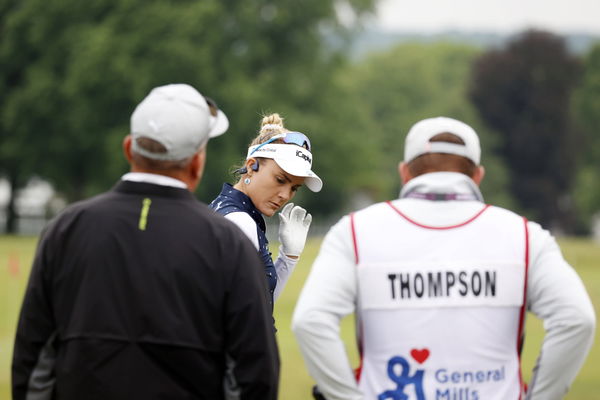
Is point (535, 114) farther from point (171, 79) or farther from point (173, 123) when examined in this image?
point (173, 123)

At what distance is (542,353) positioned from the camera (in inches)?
161

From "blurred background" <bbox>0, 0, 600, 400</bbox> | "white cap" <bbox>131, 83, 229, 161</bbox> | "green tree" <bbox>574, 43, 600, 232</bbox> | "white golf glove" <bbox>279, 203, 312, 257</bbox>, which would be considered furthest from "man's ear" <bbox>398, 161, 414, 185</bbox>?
"green tree" <bbox>574, 43, 600, 232</bbox>

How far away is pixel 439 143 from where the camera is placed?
13.8ft

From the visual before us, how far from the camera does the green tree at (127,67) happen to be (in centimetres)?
4762

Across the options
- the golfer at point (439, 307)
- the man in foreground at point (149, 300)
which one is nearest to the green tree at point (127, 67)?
the golfer at point (439, 307)

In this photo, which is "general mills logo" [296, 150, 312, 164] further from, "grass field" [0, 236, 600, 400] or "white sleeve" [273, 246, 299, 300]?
"grass field" [0, 236, 600, 400]

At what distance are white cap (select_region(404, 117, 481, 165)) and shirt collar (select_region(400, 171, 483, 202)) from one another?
0.07m

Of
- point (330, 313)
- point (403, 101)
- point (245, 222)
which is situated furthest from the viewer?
point (403, 101)

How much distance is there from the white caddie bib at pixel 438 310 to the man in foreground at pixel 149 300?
36 cm

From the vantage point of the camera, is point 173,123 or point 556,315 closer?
point 173,123

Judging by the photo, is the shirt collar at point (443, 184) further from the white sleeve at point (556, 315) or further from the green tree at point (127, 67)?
the green tree at point (127, 67)

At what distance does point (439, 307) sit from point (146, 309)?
0.91 metres

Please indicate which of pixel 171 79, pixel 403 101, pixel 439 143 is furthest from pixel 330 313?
pixel 403 101

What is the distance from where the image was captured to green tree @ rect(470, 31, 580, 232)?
261 ft
